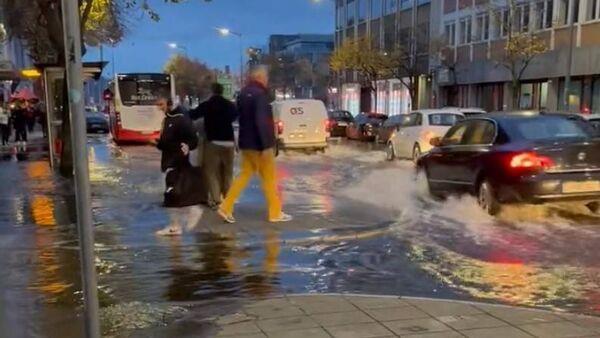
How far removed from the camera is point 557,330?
493 cm

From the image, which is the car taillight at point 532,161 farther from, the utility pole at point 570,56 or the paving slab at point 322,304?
the utility pole at point 570,56

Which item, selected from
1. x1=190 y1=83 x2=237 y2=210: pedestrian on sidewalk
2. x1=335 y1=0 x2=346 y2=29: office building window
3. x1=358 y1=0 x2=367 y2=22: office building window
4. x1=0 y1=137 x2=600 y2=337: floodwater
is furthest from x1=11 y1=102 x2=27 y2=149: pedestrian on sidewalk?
x1=335 y1=0 x2=346 y2=29: office building window

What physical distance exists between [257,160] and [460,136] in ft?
13.3

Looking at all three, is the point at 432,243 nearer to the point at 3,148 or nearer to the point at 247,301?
the point at 247,301

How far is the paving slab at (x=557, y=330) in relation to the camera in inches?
191

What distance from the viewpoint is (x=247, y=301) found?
19.2 feet

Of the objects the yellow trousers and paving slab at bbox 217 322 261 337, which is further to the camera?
the yellow trousers

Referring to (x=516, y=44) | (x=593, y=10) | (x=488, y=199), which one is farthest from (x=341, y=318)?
(x=593, y=10)

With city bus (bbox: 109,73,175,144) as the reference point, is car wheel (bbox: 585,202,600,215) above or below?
below

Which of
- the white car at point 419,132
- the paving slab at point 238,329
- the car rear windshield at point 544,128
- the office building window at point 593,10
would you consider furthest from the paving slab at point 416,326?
the office building window at point 593,10

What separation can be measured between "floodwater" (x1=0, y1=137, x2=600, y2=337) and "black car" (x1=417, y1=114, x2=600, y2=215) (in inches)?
13.7

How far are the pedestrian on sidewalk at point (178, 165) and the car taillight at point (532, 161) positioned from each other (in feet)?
14.2

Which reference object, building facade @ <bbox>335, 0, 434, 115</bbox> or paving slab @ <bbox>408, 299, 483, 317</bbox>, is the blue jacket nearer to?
paving slab @ <bbox>408, 299, 483, 317</bbox>

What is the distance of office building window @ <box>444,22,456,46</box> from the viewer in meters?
45.3
